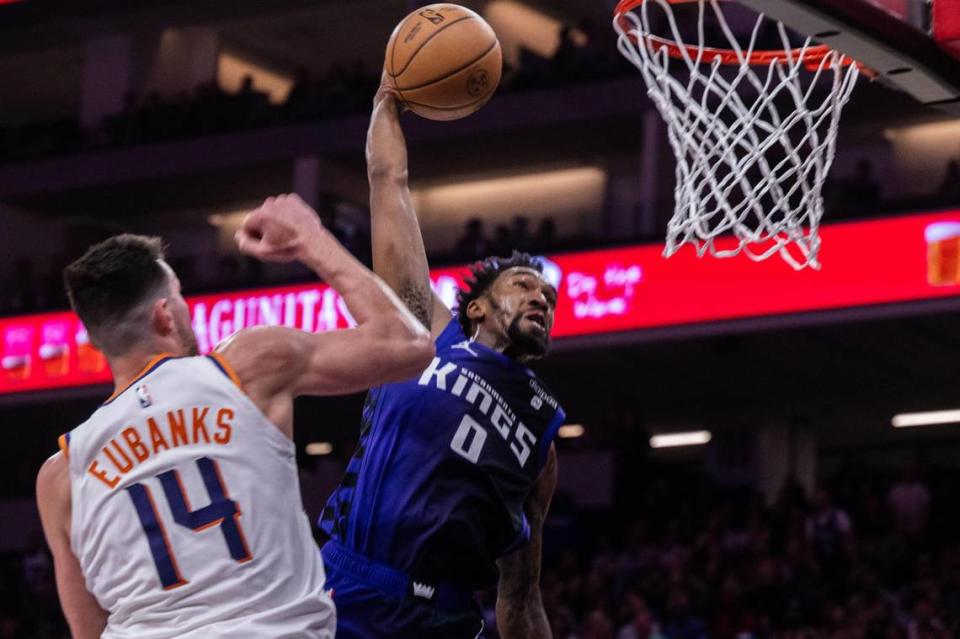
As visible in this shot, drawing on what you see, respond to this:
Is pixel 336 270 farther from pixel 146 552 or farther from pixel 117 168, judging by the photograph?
pixel 117 168

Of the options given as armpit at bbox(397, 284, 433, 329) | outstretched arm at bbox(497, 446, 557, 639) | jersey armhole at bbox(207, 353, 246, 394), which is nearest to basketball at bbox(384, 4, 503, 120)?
armpit at bbox(397, 284, 433, 329)

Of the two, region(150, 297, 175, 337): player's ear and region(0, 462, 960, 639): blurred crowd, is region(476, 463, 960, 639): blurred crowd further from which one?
region(150, 297, 175, 337): player's ear

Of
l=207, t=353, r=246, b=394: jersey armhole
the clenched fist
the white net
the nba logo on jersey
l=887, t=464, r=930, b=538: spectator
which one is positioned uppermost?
Answer: the white net

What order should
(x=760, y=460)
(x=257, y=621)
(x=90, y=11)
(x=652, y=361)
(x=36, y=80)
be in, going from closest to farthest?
1. (x=257, y=621)
2. (x=652, y=361)
3. (x=760, y=460)
4. (x=90, y=11)
5. (x=36, y=80)

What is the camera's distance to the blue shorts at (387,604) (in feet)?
13.1

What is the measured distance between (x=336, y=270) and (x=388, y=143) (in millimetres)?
1042

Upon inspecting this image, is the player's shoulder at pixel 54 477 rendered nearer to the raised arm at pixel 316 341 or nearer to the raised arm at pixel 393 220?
the raised arm at pixel 316 341

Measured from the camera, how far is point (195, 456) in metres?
2.79

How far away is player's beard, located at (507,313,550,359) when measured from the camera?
449 cm

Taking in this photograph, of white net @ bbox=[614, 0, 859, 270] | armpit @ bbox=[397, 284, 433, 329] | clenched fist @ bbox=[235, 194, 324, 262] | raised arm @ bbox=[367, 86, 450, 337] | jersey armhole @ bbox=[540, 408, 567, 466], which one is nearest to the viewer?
clenched fist @ bbox=[235, 194, 324, 262]

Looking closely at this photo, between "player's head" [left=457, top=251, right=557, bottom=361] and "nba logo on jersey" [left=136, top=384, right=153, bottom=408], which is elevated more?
"player's head" [left=457, top=251, right=557, bottom=361]

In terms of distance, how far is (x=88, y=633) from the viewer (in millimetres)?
3049

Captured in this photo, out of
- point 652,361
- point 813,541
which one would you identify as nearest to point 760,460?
point 652,361

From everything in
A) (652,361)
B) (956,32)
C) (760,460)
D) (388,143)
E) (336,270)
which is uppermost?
(956,32)
